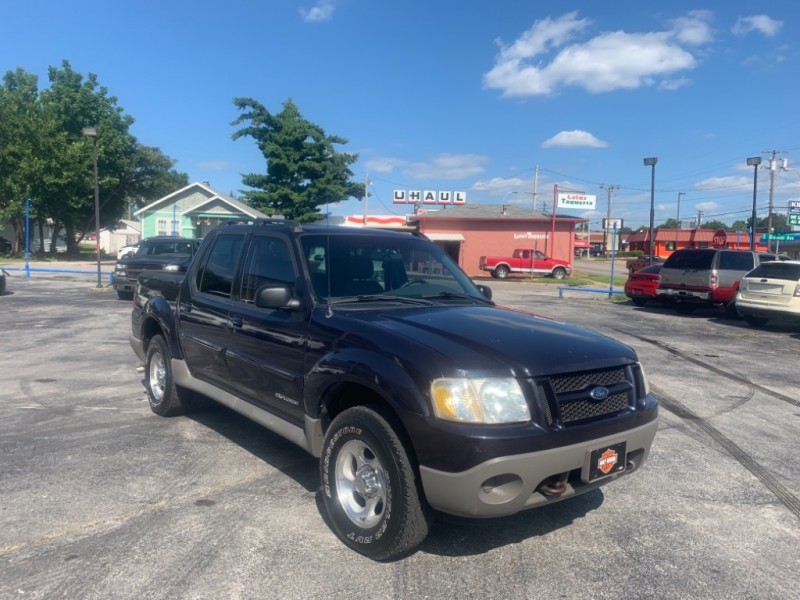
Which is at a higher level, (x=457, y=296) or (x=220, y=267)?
(x=220, y=267)

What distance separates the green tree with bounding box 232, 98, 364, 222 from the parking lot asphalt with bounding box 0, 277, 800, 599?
33.0m

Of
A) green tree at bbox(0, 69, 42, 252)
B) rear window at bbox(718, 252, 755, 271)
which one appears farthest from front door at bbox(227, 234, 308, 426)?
green tree at bbox(0, 69, 42, 252)

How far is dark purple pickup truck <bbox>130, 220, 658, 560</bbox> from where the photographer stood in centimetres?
335

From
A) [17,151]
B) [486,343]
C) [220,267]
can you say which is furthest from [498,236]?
[486,343]

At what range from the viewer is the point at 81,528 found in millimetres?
4043

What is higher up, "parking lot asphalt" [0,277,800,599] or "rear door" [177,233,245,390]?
"rear door" [177,233,245,390]

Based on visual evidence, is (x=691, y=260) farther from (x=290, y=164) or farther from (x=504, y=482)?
(x=290, y=164)

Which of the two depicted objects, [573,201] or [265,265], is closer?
[265,265]

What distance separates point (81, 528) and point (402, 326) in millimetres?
2294

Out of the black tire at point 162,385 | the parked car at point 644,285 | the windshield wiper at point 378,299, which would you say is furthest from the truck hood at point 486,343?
the parked car at point 644,285

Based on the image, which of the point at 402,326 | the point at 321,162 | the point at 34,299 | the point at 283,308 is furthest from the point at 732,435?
the point at 321,162

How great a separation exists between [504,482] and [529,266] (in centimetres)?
3751

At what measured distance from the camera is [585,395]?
3.60 meters

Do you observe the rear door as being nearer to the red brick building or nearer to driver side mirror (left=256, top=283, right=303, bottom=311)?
driver side mirror (left=256, top=283, right=303, bottom=311)
